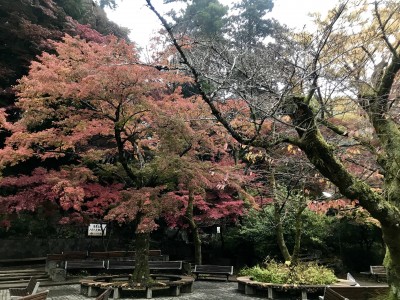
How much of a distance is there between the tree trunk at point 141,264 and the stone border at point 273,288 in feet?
10.7

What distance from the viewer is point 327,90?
520 cm

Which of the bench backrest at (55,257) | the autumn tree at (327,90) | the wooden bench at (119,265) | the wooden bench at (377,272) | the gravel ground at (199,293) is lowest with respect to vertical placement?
the gravel ground at (199,293)

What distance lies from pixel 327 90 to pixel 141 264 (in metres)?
7.98

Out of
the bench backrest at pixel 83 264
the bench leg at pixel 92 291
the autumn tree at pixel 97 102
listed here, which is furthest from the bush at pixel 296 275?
the bench backrest at pixel 83 264

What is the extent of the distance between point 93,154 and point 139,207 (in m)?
2.73

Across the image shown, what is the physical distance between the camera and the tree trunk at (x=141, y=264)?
10.5m

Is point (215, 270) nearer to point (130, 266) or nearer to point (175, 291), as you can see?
point (130, 266)

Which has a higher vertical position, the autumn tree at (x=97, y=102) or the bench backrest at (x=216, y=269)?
Answer: the autumn tree at (x=97, y=102)

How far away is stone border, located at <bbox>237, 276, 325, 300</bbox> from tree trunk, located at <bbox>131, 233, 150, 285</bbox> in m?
3.26

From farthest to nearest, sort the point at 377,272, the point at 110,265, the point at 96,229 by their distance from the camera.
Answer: the point at 96,229
the point at 377,272
the point at 110,265

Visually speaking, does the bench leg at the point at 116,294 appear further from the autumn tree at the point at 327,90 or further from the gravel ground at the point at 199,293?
the autumn tree at the point at 327,90

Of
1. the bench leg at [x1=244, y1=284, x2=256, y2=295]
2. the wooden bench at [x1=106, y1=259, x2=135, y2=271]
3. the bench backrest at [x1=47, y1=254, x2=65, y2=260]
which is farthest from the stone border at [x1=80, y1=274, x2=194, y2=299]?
the bench backrest at [x1=47, y1=254, x2=65, y2=260]

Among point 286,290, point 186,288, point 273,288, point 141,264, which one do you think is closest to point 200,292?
point 186,288

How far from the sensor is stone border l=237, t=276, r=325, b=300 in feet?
32.6
